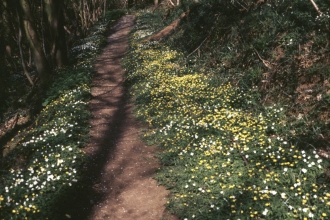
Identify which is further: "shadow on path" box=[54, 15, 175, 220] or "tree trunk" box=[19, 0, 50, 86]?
"tree trunk" box=[19, 0, 50, 86]

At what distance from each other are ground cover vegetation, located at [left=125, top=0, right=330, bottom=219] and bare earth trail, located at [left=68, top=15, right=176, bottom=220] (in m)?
0.37

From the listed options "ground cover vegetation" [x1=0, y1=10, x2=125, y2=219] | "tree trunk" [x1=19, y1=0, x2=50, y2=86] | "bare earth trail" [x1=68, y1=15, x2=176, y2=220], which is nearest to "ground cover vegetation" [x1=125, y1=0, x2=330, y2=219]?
"bare earth trail" [x1=68, y1=15, x2=176, y2=220]

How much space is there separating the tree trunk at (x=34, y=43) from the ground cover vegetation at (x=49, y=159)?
4.97 feet

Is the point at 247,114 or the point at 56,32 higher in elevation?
the point at 56,32

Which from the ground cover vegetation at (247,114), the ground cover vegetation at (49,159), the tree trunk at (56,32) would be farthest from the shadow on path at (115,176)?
the tree trunk at (56,32)

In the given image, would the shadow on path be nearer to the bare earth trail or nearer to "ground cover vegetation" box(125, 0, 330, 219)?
the bare earth trail

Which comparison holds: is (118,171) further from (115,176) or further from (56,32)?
(56,32)

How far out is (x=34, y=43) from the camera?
46.0 feet

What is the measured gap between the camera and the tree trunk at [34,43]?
44.7 ft

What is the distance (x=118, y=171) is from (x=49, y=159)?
1.69 m

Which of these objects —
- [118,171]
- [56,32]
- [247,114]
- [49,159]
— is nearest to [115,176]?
[118,171]

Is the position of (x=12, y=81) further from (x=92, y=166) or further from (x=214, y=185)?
(x=214, y=185)

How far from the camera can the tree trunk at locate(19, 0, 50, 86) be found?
13609mm

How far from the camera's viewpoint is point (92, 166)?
24.6ft
